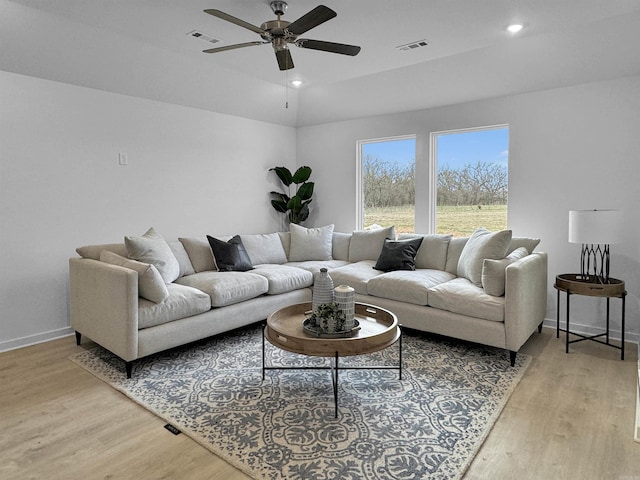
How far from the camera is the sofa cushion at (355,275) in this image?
4.20m

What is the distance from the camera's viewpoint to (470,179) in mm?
4852

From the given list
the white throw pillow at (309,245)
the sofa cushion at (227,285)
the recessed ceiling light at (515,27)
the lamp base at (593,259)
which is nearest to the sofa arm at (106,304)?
the sofa cushion at (227,285)

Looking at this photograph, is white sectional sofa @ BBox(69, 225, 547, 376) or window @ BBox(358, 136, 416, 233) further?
window @ BBox(358, 136, 416, 233)

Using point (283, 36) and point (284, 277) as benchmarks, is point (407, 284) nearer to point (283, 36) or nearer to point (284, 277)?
point (284, 277)

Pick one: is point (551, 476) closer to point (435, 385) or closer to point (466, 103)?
point (435, 385)

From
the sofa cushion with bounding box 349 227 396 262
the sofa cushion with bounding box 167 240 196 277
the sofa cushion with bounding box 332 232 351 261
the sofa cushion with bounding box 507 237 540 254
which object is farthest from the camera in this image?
the sofa cushion with bounding box 332 232 351 261

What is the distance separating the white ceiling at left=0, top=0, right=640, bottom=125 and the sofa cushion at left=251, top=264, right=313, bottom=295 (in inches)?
83.2

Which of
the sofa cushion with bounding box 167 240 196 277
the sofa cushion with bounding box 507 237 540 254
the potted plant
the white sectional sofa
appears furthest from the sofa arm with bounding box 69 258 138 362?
the sofa cushion with bounding box 507 237 540 254

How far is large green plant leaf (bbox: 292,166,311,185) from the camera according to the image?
596 centimetres

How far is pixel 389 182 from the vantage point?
5547mm

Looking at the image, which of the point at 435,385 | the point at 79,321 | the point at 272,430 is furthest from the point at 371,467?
the point at 79,321

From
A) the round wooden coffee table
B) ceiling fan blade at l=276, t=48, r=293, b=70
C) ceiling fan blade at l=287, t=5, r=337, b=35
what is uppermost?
ceiling fan blade at l=287, t=5, r=337, b=35

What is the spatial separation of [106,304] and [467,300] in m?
2.86

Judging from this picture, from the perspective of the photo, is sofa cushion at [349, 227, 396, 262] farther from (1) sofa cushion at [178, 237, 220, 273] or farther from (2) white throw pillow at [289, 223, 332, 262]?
(1) sofa cushion at [178, 237, 220, 273]
